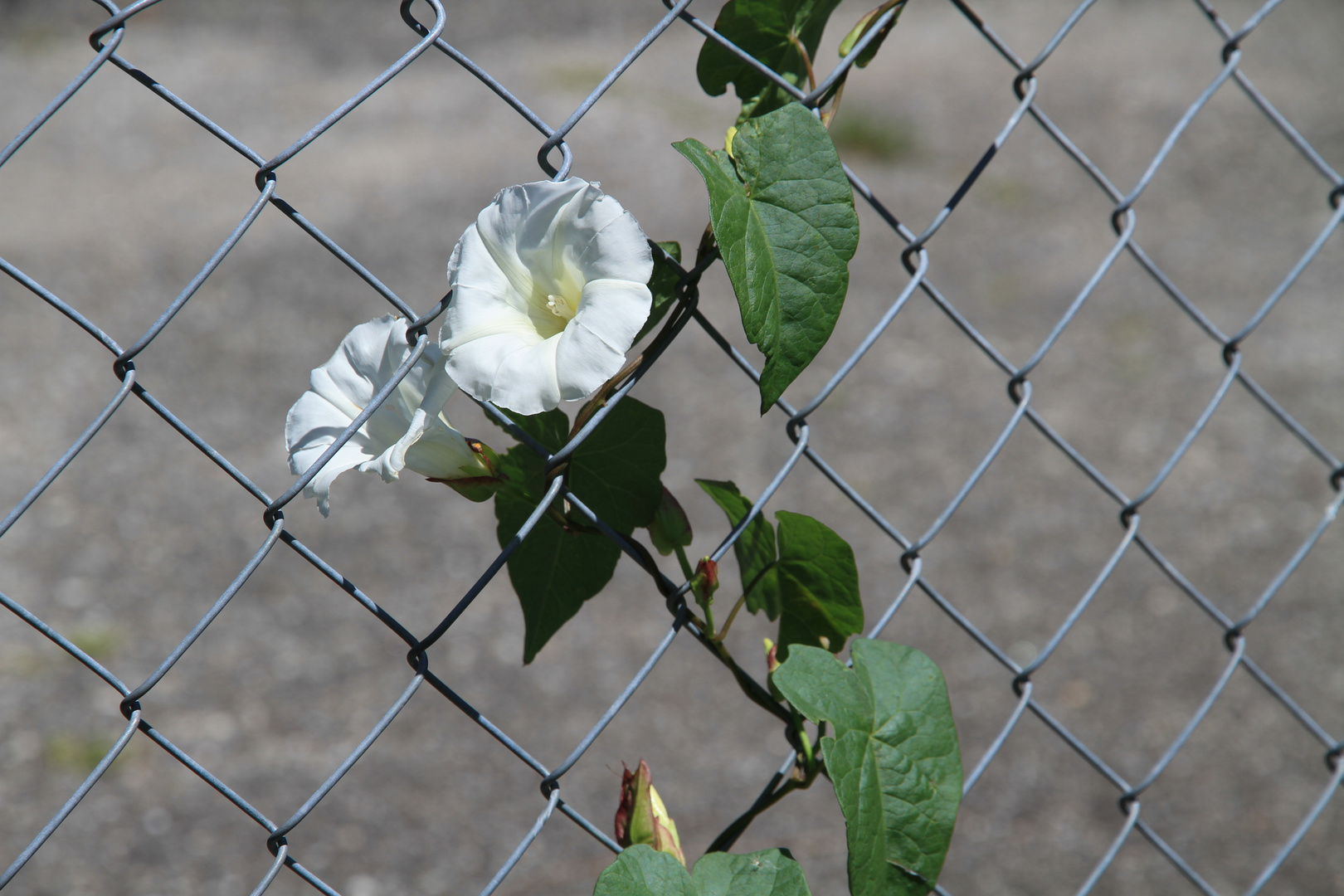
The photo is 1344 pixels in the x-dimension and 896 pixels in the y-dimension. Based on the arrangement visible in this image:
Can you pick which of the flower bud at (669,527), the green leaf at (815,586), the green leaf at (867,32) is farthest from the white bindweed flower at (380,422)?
the green leaf at (867,32)

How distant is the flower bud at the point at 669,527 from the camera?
0.77 metres

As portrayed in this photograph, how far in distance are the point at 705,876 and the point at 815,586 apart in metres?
0.25

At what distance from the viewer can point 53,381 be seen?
3033mm

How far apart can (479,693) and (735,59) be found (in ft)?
5.84

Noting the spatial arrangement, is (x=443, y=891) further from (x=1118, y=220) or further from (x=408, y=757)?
(x=1118, y=220)

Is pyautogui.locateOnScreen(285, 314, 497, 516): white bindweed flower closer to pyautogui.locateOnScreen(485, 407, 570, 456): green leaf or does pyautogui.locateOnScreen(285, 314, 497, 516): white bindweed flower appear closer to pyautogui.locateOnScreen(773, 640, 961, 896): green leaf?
pyautogui.locateOnScreen(485, 407, 570, 456): green leaf

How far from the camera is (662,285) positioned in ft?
2.31

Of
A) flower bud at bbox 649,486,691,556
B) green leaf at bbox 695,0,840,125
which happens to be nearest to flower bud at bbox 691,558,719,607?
flower bud at bbox 649,486,691,556

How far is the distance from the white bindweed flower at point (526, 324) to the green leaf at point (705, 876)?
0.32 metres

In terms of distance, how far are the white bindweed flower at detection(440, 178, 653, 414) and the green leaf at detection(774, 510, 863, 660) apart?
0.78ft

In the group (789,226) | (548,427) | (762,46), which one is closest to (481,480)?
(548,427)

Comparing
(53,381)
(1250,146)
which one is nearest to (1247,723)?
(1250,146)

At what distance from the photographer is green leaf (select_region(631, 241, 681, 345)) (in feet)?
2.29

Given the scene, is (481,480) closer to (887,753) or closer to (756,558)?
(756,558)
